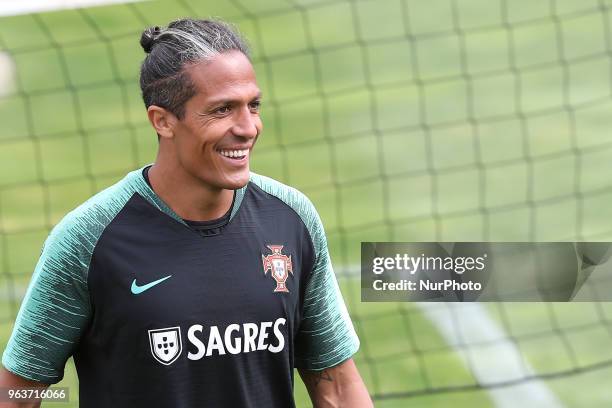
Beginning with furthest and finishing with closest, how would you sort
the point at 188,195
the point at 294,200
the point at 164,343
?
the point at 294,200
the point at 188,195
the point at 164,343

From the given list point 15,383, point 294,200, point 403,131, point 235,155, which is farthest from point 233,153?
point 403,131

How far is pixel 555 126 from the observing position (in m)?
4.71

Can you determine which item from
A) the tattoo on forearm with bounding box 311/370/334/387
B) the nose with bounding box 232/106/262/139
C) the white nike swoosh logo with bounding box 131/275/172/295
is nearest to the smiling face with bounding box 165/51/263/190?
the nose with bounding box 232/106/262/139

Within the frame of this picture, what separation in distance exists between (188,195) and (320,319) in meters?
0.48

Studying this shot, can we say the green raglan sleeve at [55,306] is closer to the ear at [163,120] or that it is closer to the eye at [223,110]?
the ear at [163,120]

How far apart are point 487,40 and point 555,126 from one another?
0.47 m

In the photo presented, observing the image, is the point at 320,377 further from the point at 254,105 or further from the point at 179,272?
the point at 254,105

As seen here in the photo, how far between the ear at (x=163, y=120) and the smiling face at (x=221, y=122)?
0.16 ft

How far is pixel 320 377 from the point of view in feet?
9.61

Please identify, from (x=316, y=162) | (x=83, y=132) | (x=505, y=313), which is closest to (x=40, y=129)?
→ (x=83, y=132)

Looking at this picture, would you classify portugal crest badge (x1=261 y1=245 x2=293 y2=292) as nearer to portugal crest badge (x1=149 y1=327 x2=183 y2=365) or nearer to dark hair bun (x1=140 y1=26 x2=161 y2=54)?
portugal crest badge (x1=149 y1=327 x2=183 y2=365)

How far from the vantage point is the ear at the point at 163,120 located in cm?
270

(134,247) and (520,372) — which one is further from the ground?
(134,247)

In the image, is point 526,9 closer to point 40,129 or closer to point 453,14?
point 453,14
